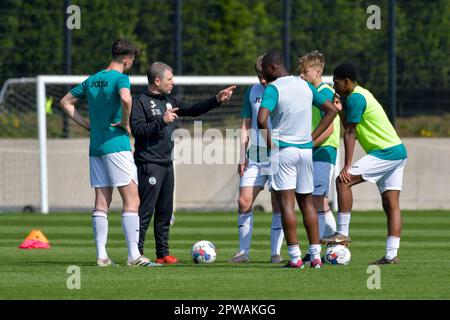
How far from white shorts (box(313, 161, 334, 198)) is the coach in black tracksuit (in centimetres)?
148

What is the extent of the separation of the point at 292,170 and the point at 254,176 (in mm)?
1582

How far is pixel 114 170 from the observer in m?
11.2

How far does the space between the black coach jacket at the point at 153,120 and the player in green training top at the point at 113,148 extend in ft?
1.52

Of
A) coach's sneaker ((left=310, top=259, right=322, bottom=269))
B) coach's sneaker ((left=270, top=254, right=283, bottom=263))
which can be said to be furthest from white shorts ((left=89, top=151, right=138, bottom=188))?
coach's sneaker ((left=310, top=259, right=322, bottom=269))

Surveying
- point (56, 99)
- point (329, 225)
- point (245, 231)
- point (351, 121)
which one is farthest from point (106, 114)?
point (56, 99)

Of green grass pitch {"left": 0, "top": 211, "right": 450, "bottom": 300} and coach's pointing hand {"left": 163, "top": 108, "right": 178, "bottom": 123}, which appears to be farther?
coach's pointing hand {"left": 163, "top": 108, "right": 178, "bottom": 123}

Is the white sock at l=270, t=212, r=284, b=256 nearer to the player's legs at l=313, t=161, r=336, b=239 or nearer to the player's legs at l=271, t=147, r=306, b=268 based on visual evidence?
the player's legs at l=313, t=161, r=336, b=239

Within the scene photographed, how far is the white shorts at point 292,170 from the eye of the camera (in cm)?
1070

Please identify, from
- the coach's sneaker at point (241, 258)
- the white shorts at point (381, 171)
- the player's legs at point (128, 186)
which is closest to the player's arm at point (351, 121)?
the white shorts at point (381, 171)

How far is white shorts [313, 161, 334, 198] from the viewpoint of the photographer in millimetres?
12445

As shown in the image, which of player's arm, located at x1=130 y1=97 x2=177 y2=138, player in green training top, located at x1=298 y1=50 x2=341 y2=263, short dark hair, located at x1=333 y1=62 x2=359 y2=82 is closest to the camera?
player's arm, located at x1=130 y1=97 x2=177 y2=138

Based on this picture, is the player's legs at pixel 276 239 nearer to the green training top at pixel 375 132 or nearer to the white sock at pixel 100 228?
the green training top at pixel 375 132

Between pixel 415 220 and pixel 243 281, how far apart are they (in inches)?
472

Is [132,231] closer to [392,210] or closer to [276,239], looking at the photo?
[276,239]
